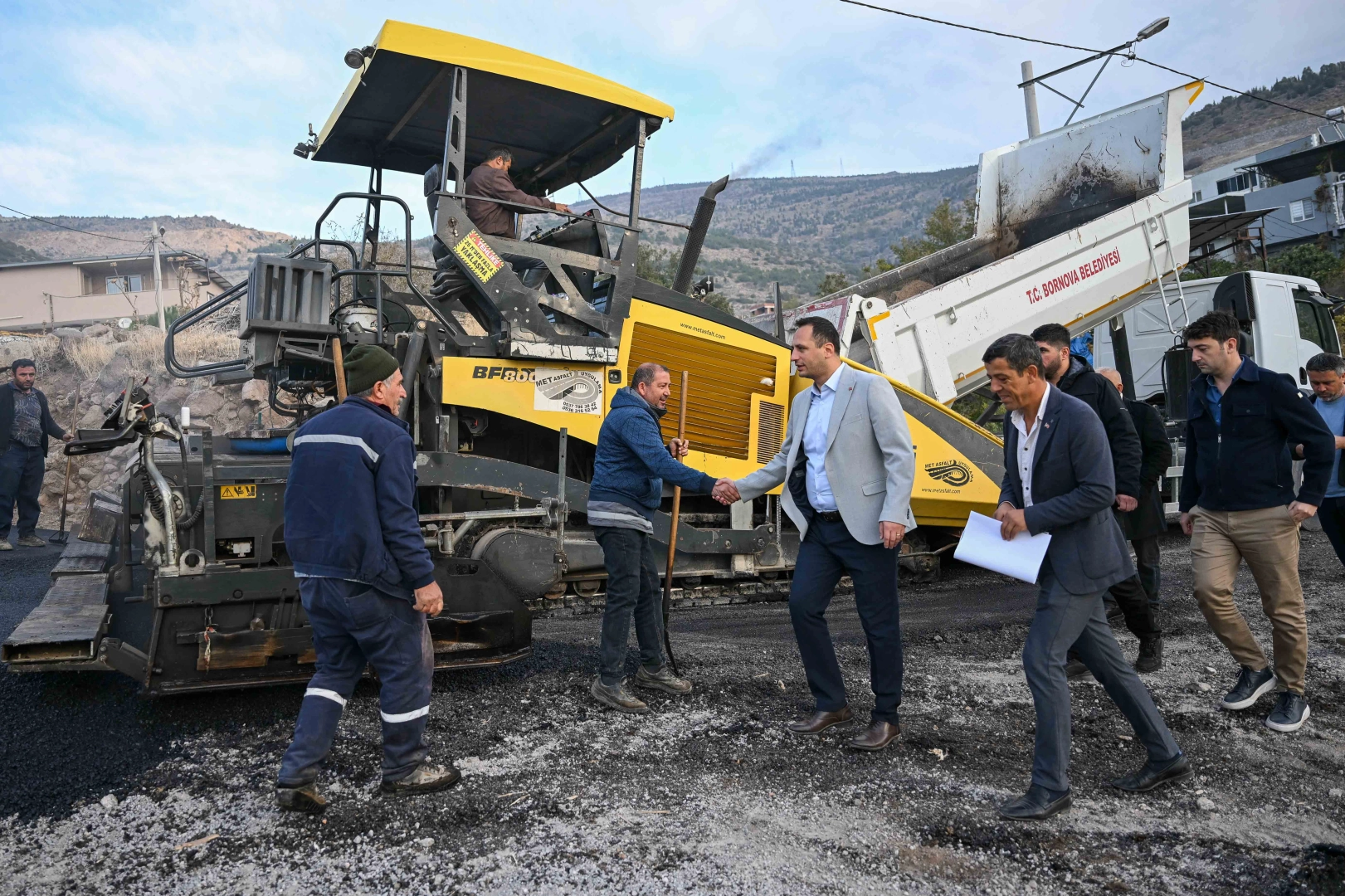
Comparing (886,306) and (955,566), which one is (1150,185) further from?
(955,566)

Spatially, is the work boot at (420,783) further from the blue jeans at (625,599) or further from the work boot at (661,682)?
the work boot at (661,682)

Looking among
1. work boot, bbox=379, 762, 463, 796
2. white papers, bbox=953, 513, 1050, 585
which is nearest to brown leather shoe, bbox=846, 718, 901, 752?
white papers, bbox=953, 513, 1050, 585

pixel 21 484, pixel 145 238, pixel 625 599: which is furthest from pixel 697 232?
pixel 145 238

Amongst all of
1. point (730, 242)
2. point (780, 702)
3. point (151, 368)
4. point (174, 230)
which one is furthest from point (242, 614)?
point (174, 230)

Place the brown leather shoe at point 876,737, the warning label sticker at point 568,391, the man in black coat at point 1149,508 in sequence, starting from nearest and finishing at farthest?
the brown leather shoe at point 876,737 < the man in black coat at point 1149,508 < the warning label sticker at point 568,391

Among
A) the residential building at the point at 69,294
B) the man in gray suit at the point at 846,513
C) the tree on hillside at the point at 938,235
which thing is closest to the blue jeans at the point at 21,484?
the man in gray suit at the point at 846,513

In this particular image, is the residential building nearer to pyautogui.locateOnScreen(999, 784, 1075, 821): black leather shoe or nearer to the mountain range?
the mountain range

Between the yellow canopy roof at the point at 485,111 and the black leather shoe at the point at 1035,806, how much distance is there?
4.43 metres

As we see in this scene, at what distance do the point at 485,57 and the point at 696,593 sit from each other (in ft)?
12.0

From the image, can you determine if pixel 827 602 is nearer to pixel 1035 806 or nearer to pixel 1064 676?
pixel 1064 676

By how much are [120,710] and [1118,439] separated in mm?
4781

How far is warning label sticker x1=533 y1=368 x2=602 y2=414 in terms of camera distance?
5352mm

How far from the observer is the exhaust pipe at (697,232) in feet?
18.1

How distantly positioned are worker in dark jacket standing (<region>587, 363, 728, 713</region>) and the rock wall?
30.6ft
